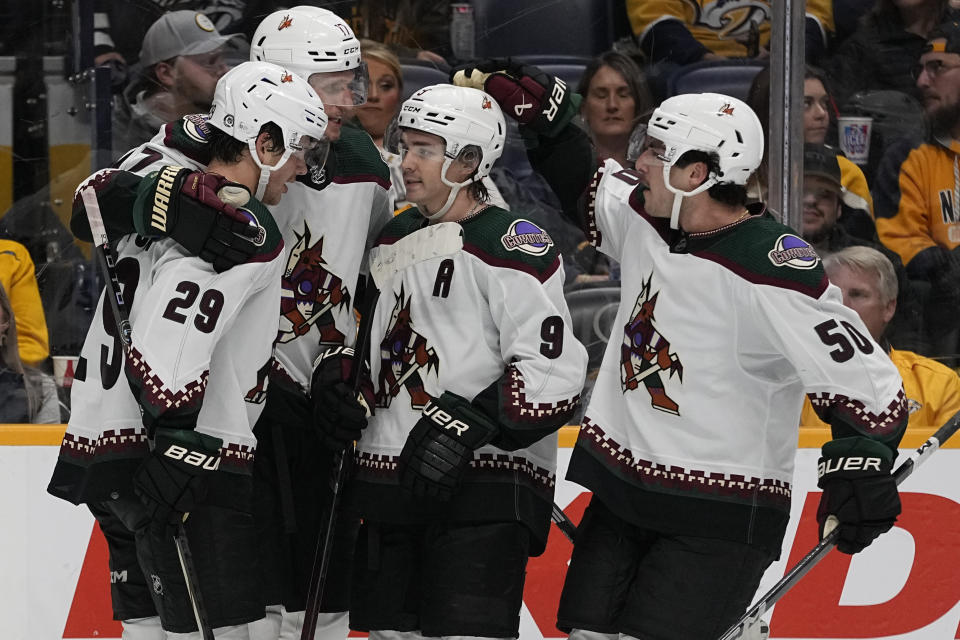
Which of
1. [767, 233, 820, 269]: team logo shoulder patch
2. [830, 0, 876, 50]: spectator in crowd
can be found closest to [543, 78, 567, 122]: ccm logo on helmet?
[767, 233, 820, 269]: team logo shoulder patch

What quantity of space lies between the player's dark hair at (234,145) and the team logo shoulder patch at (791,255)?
92 centimetres

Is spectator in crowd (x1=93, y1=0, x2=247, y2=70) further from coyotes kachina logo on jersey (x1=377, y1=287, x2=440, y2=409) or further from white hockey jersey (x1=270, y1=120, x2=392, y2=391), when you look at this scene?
coyotes kachina logo on jersey (x1=377, y1=287, x2=440, y2=409)

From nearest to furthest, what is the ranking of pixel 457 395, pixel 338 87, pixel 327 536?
pixel 457 395
pixel 327 536
pixel 338 87

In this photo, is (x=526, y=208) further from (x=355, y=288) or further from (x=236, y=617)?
(x=236, y=617)

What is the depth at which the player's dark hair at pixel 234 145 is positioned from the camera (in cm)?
276

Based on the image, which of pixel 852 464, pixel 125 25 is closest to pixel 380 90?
pixel 125 25

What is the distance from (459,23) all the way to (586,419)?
1523 millimetres

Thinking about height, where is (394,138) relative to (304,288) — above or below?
above

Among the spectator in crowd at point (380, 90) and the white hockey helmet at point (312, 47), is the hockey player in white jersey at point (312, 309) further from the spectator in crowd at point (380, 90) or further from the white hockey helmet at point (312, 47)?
the spectator in crowd at point (380, 90)

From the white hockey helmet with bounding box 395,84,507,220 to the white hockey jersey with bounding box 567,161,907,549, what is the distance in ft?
1.21

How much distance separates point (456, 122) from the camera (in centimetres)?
286

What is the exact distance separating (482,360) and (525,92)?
21.7 inches

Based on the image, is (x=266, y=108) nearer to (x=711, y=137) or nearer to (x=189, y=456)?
(x=189, y=456)

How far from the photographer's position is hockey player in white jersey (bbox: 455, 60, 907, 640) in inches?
103
